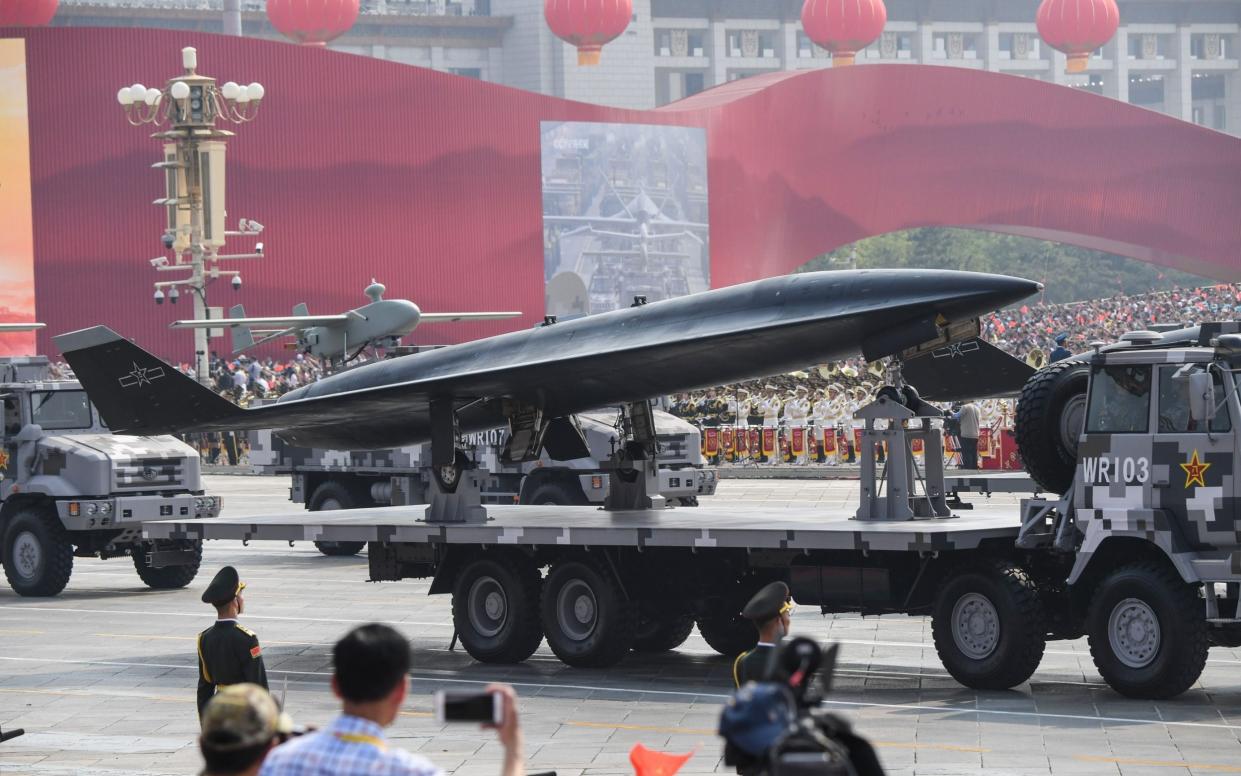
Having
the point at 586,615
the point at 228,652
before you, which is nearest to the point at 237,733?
the point at 228,652

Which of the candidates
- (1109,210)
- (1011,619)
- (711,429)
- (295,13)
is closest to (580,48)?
(295,13)

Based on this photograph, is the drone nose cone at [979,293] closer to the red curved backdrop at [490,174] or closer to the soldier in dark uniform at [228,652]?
the soldier in dark uniform at [228,652]

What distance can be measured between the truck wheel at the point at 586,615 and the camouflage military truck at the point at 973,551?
0.05 feet

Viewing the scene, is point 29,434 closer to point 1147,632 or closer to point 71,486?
point 71,486

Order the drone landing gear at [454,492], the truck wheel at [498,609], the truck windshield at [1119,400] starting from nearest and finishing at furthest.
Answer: the truck windshield at [1119,400], the truck wheel at [498,609], the drone landing gear at [454,492]

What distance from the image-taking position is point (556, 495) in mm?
24969

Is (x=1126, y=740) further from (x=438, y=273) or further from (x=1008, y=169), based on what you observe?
(x=1008, y=169)

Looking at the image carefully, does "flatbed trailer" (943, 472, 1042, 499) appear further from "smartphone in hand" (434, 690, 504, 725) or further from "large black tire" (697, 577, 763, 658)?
"smartphone in hand" (434, 690, 504, 725)

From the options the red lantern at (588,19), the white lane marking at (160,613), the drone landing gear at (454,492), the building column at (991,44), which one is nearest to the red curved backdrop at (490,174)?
the red lantern at (588,19)

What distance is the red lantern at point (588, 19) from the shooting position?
7231cm

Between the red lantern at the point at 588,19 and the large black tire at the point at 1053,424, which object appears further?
the red lantern at the point at 588,19

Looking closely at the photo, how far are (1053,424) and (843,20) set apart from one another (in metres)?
61.4

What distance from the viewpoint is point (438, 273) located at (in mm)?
53781

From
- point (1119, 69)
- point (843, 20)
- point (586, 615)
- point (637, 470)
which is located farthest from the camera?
point (1119, 69)
